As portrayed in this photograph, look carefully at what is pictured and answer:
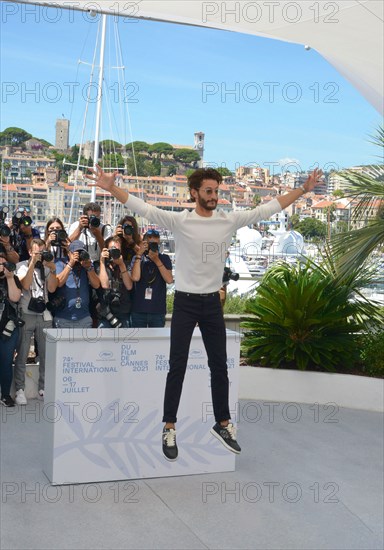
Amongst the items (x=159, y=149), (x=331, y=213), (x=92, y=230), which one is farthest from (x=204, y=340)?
(x=159, y=149)

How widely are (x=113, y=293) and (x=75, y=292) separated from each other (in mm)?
357

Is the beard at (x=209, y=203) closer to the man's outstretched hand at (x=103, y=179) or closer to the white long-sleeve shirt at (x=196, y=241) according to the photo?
the white long-sleeve shirt at (x=196, y=241)

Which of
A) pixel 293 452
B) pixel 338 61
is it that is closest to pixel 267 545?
pixel 293 452

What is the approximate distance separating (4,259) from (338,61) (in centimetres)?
396

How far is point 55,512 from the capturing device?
5535 mm

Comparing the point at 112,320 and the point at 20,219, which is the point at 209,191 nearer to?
the point at 112,320

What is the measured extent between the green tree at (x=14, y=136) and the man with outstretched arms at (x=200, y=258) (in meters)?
13.5

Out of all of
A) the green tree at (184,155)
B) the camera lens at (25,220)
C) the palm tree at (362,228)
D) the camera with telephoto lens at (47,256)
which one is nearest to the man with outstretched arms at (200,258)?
the camera with telephoto lens at (47,256)

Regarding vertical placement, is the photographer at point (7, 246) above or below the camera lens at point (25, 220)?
below

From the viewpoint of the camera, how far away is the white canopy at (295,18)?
22.5 ft

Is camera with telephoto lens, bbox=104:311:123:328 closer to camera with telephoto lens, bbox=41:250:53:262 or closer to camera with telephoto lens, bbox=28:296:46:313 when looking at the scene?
camera with telephoto lens, bbox=28:296:46:313

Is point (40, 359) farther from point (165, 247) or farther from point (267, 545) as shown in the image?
point (267, 545)

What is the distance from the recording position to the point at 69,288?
24.1 ft

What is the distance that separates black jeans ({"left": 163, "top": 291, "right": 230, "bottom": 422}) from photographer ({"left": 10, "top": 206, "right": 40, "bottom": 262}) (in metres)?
3.94
